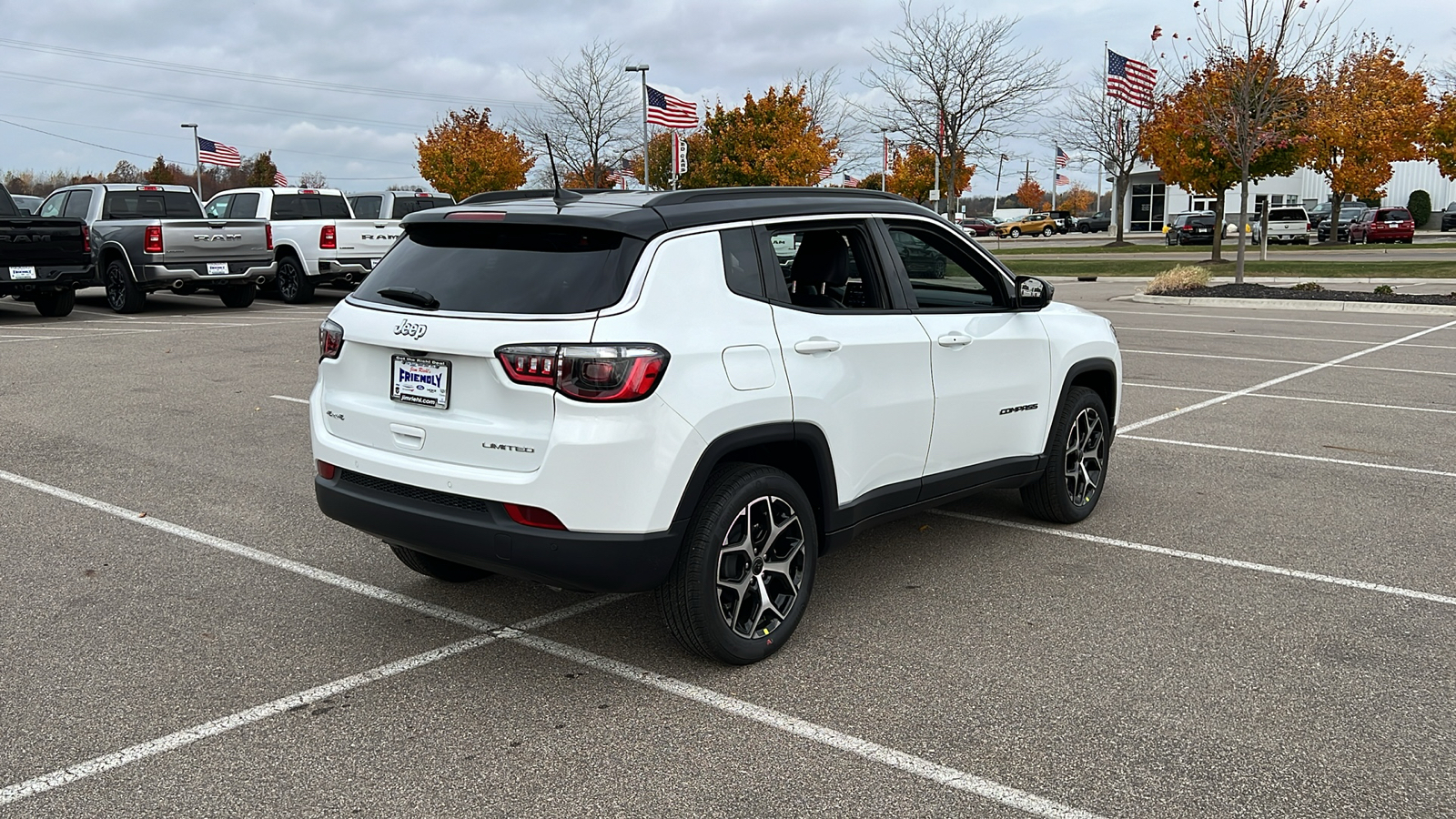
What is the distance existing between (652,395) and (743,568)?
0.82 metres

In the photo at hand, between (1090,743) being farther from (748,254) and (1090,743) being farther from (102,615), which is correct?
(102,615)

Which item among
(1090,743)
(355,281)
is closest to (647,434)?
(1090,743)

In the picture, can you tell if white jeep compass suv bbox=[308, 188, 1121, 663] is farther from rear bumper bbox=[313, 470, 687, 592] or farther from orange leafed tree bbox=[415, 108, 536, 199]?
orange leafed tree bbox=[415, 108, 536, 199]

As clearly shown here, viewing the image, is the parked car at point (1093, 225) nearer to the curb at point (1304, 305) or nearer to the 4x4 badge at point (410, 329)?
the curb at point (1304, 305)

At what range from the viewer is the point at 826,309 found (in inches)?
177

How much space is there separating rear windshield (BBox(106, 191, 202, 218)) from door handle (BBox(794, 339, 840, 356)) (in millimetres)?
17375

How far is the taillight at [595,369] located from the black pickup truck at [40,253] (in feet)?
50.2

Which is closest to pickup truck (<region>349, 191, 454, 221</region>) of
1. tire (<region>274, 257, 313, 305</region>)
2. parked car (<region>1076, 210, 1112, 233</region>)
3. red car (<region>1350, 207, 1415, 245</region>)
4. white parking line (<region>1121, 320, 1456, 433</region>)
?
tire (<region>274, 257, 313, 305</region>)

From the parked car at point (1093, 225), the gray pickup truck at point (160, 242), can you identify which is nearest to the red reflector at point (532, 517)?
the gray pickup truck at point (160, 242)

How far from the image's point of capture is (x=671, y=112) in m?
30.8

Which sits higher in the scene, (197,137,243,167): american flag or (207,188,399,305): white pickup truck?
(197,137,243,167): american flag

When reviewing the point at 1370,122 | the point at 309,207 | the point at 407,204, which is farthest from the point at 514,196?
the point at 1370,122

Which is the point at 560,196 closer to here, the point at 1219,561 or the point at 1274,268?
the point at 1219,561

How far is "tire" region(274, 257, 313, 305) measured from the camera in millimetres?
20094
